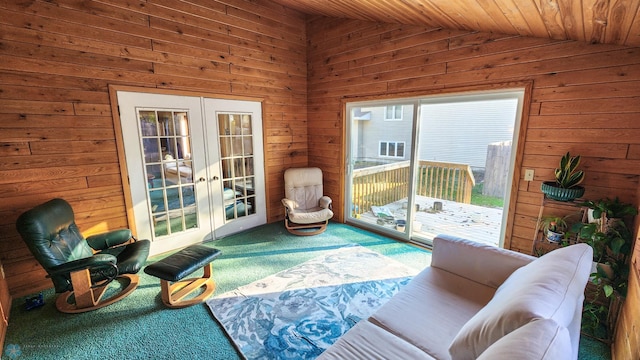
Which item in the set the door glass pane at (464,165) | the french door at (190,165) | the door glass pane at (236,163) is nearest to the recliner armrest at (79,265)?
the french door at (190,165)

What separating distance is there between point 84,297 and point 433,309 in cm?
266

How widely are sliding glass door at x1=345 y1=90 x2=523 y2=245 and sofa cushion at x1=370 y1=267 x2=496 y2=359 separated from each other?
143 centimetres

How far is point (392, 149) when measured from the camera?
3.60m

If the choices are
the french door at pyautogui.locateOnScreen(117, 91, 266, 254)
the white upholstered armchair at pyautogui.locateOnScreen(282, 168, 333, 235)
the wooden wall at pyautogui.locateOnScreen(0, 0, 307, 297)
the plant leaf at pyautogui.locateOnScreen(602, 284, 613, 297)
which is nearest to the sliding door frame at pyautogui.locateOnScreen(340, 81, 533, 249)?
the plant leaf at pyautogui.locateOnScreen(602, 284, 613, 297)

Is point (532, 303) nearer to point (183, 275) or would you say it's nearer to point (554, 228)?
point (554, 228)

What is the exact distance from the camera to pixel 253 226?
13.4 feet

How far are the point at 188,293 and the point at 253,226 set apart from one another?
1697 millimetres

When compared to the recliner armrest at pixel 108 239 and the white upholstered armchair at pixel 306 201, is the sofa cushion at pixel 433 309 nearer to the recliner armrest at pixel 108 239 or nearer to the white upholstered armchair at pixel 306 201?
the white upholstered armchair at pixel 306 201

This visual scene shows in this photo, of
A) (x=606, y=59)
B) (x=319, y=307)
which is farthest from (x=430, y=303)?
(x=606, y=59)

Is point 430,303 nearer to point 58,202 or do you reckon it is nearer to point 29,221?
point 29,221

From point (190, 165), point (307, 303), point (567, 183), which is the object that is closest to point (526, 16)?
point (567, 183)

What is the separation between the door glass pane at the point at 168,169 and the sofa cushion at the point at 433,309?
2751mm

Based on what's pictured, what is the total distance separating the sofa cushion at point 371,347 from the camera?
1278 mm

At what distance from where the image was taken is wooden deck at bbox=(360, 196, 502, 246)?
10.5ft
